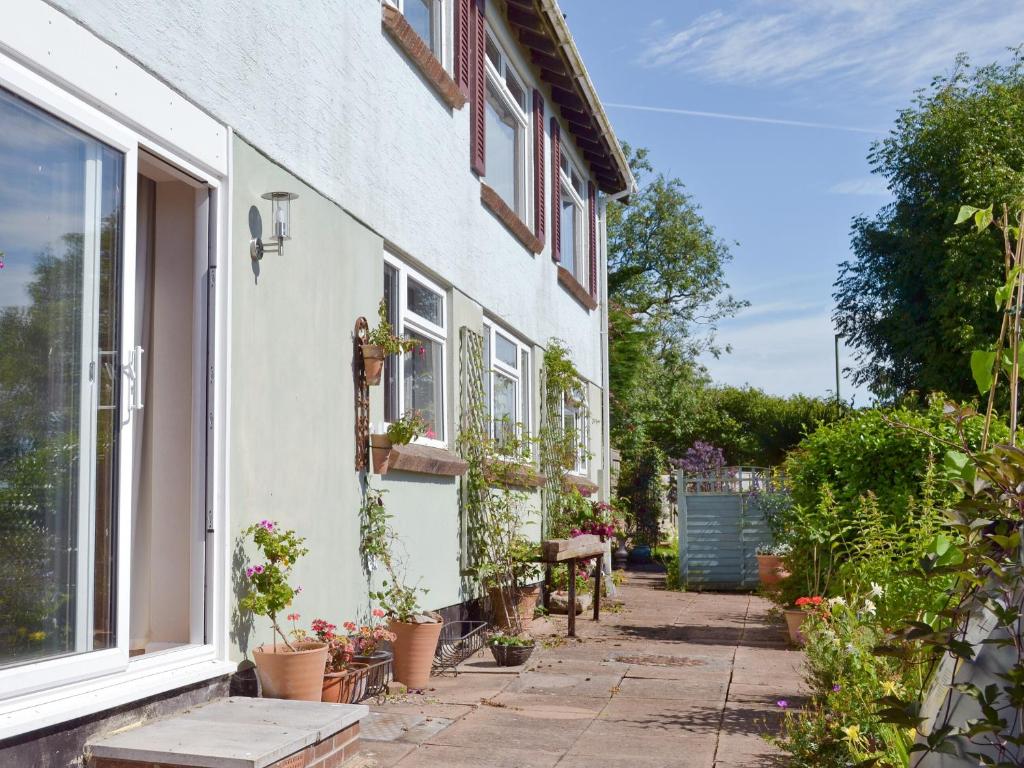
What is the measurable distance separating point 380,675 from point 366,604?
0.49 meters

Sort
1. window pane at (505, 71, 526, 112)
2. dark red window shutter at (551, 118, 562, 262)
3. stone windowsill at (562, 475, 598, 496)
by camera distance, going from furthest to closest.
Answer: dark red window shutter at (551, 118, 562, 262) → stone windowsill at (562, 475, 598, 496) → window pane at (505, 71, 526, 112)

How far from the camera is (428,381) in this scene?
7586 mm

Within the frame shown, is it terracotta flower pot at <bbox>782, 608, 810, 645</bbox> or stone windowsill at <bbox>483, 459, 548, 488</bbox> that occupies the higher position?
stone windowsill at <bbox>483, 459, 548, 488</bbox>

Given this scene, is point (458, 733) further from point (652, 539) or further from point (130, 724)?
point (652, 539)

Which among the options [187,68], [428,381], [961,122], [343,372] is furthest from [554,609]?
[961,122]

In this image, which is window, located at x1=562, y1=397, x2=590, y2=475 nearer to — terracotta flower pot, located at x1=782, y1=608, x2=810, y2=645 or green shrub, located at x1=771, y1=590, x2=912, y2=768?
terracotta flower pot, located at x1=782, y1=608, x2=810, y2=645

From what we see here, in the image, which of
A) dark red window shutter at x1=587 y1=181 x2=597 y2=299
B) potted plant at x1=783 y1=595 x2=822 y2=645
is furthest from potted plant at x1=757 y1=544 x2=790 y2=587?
dark red window shutter at x1=587 y1=181 x2=597 y2=299

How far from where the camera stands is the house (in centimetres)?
344

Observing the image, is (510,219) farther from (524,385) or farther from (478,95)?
(524,385)

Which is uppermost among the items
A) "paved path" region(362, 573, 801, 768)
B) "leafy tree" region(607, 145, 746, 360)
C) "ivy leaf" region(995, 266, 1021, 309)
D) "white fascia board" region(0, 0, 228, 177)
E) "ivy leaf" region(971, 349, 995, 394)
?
"leafy tree" region(607, 145, 746, 360)

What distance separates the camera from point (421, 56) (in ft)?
23.2

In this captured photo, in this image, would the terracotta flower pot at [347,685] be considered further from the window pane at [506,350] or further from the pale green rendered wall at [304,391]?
the window pane at [506,350]

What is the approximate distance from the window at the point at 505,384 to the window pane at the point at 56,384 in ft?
16.1

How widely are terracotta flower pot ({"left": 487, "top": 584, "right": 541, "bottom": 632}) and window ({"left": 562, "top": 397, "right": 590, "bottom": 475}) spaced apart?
9.32 feet
